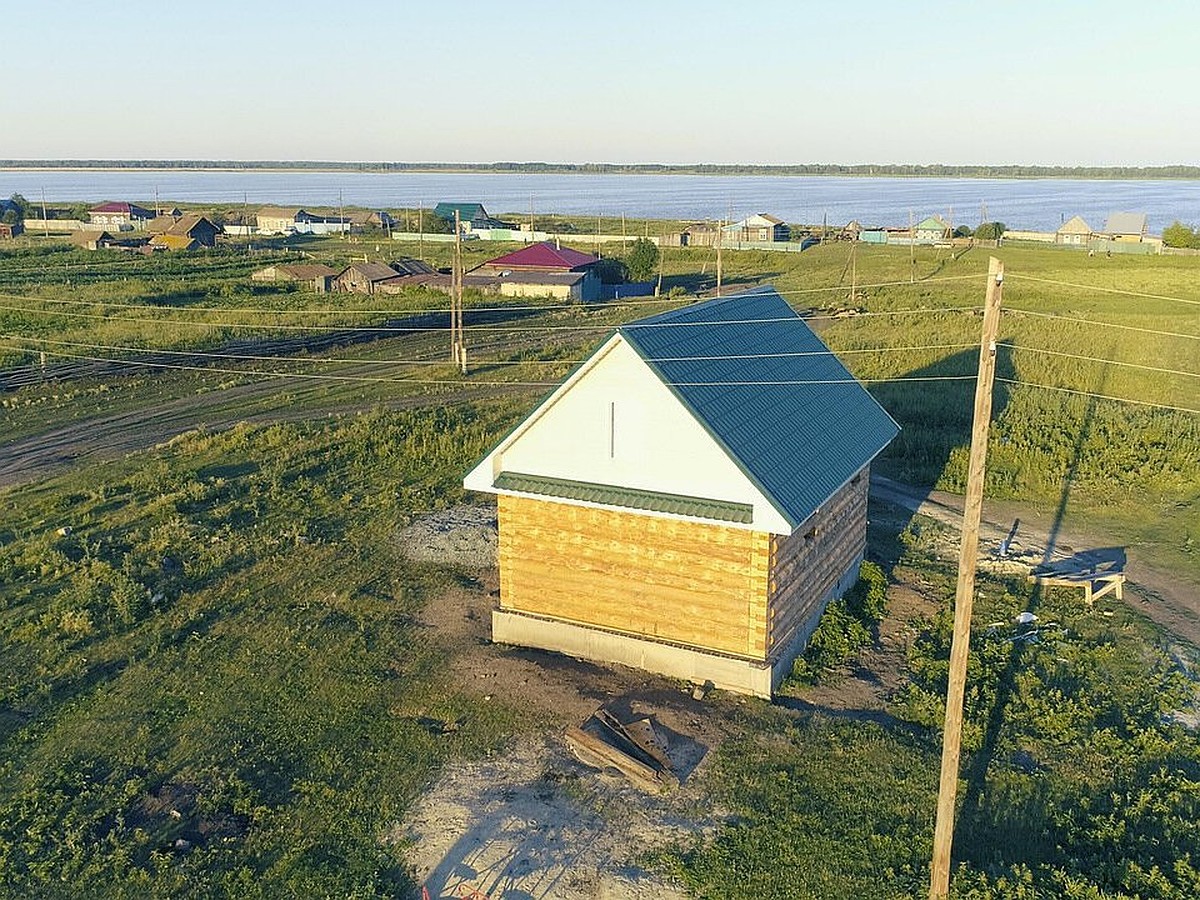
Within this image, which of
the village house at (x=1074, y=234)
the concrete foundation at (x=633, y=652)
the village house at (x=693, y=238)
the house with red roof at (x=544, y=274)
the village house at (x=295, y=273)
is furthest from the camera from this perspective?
the village house at (x=693, y=238)

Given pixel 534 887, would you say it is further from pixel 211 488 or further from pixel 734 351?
pixel 211 488

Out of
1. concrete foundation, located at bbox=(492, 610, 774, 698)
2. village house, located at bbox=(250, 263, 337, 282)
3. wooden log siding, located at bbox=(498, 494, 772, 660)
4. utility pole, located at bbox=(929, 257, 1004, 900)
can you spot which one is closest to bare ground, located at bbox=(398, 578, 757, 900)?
concrete foundation, located at bbox=(492, 610, 774, 698)

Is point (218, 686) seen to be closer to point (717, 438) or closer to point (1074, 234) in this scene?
point (717, 438)

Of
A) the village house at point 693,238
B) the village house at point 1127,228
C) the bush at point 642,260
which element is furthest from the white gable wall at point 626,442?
A: the village house at point 1127,228

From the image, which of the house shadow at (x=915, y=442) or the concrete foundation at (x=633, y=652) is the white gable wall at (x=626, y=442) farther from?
the house shadow at (x=915, y=442)

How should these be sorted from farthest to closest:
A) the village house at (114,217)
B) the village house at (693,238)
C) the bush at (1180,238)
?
1. the village house at (114,217)
2. the village house at (693,238)
3. the bush at (1180,238)

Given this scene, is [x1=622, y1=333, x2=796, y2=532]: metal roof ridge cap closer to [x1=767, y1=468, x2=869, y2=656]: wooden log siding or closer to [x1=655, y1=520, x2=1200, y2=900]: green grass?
[x1=767, y1=468, x2=869, y2=656]: wooden log siding
